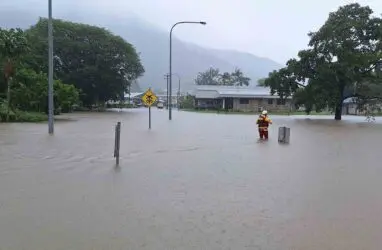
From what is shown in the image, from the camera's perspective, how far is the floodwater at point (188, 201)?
19.6 ft

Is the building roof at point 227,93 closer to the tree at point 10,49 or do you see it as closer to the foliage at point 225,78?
the foliage at point 225,78

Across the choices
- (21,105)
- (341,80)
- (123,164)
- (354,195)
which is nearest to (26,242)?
(354,195)

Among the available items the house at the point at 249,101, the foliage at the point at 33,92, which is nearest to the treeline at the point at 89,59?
the house at the point at 249,101

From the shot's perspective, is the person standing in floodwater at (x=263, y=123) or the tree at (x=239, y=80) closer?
the person standing in floodwater at (x=263, y=123)

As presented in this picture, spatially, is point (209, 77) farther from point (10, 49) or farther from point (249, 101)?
point (10, 49)

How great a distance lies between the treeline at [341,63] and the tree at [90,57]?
105 ft

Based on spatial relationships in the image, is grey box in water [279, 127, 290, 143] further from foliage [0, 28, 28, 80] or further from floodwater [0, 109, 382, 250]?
foliage [0, 28, 28, 80]

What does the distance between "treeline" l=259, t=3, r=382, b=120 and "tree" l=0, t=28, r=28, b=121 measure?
1074 inches

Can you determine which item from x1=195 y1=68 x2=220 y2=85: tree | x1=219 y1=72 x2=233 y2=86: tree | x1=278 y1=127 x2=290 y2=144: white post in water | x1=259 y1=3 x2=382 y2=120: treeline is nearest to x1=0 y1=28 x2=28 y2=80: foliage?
x1=278 y1=127 x2=290 y2=144: white post in water

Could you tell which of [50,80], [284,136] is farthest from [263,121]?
[50,80]

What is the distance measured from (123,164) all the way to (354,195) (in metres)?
5.90

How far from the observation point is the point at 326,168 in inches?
493

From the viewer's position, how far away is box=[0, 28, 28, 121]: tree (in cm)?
3161

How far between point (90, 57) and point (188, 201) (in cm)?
7074
